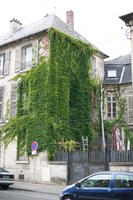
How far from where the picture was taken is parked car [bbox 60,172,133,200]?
30.5 ft

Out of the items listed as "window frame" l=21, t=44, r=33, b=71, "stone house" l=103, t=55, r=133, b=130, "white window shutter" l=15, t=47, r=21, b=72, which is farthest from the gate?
"white window shutter" l=15, t=47, r=21, b=72

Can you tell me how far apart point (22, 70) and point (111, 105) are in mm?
8992

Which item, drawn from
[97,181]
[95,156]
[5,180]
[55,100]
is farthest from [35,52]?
[97,181]

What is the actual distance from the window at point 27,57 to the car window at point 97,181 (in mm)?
14838

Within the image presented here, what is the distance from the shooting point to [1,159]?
23.3 metres

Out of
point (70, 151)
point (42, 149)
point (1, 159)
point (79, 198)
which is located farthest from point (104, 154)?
point (1, 159)

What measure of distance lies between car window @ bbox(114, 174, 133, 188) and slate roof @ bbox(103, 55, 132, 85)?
60.5 ft

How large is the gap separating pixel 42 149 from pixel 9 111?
5057mm

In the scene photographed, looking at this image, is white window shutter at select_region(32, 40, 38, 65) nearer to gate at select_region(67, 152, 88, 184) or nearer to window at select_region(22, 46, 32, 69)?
window at select_region(22, 46, 32, 69)

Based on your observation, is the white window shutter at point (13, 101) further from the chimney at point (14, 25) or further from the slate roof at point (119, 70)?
the slate roof at point (119, 70)

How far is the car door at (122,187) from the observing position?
9156 millimetres

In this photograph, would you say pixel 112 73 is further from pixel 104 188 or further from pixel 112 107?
pixel 104 188

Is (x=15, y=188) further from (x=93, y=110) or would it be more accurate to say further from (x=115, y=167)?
(x=93, y=110)

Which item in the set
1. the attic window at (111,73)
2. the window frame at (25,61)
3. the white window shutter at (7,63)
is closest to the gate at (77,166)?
the window frame at (25,61)
